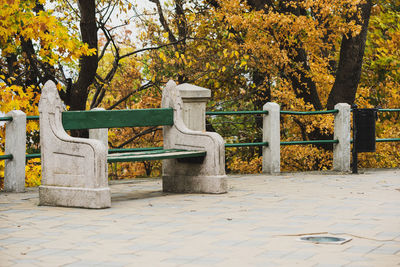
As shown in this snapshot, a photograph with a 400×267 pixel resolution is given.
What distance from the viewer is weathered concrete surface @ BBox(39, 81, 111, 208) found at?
323 inches

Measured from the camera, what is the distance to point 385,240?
5934mm

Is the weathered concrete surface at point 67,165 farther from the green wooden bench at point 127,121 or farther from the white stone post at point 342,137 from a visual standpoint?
the white stone post at point 342,137

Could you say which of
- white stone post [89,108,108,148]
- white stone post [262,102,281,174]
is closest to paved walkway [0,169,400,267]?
white stone post [89,108,108,148]

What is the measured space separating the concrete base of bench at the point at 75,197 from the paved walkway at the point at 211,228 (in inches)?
5.5

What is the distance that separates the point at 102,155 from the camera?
818 cm

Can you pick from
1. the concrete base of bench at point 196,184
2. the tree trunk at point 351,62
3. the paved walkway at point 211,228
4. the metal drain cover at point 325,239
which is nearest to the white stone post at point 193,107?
the concrete base of bench at point 196,184

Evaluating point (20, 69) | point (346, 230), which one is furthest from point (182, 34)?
point (346, 230)

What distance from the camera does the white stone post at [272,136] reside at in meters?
13.0

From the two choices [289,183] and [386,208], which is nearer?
[386,208]

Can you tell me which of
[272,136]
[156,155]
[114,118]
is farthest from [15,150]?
[272,136]

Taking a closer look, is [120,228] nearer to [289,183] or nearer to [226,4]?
[289,183]

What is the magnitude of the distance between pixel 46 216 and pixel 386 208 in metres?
3.94

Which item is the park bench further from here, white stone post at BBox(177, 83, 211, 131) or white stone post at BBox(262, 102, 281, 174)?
white stone post at BBox(262, 102, 281, 174)

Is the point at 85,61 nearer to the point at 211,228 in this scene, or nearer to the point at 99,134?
the point at 99,134
